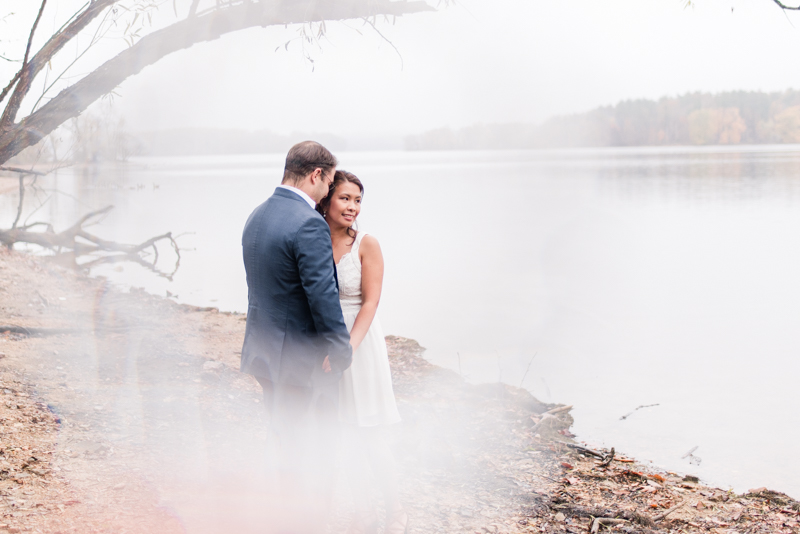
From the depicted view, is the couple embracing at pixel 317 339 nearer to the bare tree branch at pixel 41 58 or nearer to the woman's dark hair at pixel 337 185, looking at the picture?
the woman's dark hair at pixel 337 185

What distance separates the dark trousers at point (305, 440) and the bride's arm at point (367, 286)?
225 millimetres

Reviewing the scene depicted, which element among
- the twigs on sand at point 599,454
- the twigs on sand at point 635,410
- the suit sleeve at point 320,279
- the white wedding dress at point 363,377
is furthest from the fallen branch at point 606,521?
the twigs on sand at point 635,410

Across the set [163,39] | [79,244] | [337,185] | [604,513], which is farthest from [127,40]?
[79,244]

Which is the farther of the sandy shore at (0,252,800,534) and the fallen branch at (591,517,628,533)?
the fallen branch at (591,517,628,533)

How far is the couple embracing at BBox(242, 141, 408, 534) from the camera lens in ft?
7.23

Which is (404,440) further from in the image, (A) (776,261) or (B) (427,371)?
(A) (776,261)

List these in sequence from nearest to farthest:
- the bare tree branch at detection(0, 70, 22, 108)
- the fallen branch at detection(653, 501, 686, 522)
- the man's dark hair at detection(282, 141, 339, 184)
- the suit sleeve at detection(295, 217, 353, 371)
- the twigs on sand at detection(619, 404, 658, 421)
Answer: the suit sleeve at detection(295, 217, 353, 371) → the man's dark hair at detection(282, 141, 339, 184) → the fallen branch at detection(653, 501, 686, 522) → the bare tree branch at detection(0, 70, 22, 108) → the twigs on sand at detection(619, 404, 658, 421)

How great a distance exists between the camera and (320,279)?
7.09 ft

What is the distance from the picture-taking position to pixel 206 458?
340 centimetres

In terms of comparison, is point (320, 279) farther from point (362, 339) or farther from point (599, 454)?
point (599, 454)

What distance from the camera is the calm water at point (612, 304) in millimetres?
5500

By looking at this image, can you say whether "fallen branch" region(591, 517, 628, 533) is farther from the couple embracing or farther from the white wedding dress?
the white wedding dress

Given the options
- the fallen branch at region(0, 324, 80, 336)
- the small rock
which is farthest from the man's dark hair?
the fallen branch at region(0, 324, 80, 336)

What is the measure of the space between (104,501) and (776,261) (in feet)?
52.5
